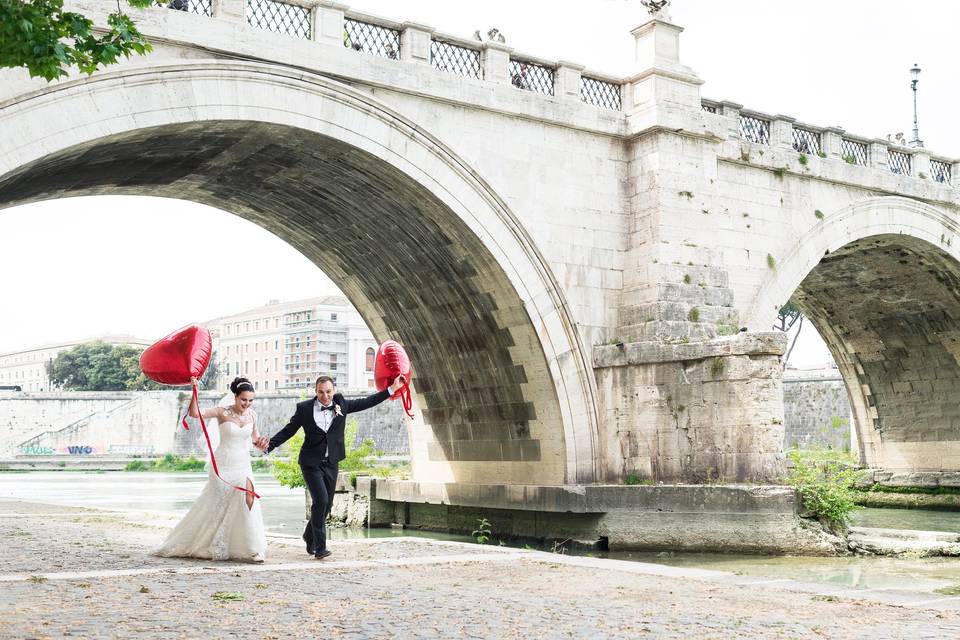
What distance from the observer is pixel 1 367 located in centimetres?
12606

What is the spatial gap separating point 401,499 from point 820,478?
19.8ft

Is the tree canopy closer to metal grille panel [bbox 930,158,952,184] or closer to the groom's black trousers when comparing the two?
metal grille panel [bbox 930,158,952,184]

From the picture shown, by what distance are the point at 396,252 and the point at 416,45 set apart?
2.98 metres

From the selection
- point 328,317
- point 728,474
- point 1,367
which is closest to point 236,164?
A: point 728,474

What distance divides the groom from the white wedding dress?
33cm

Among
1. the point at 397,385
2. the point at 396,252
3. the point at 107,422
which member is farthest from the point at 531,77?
the point at 107,422

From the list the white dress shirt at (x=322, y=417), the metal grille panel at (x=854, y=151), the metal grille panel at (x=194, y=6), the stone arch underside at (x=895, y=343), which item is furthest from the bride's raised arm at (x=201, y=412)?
the stone arch underside at (x=895, y=343)

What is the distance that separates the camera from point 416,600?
18.7 feet

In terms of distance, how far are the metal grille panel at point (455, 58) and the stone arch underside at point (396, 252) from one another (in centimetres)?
158

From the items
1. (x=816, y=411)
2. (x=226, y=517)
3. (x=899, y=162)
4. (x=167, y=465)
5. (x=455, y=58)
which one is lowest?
(x=226, y=517)

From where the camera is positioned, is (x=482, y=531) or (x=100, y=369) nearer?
(x=482, y=531)

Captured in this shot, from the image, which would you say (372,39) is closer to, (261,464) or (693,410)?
(693,410)

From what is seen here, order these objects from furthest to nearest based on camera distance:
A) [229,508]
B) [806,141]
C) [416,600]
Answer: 1. [806,141]
2. [229,508]
3. [416,600]

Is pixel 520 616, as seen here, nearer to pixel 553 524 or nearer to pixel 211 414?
pixel 211 414
